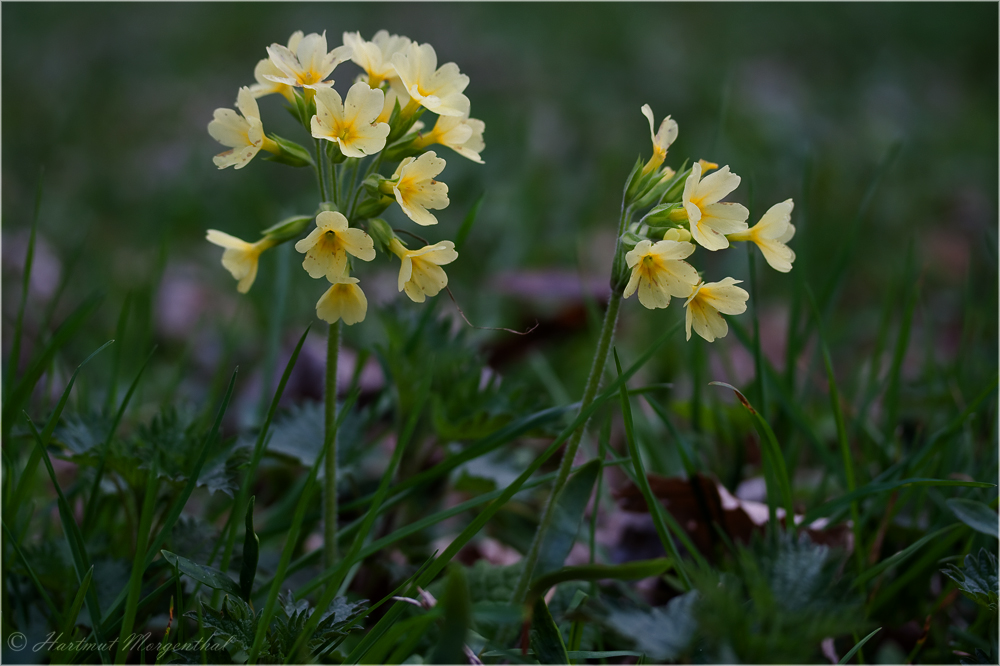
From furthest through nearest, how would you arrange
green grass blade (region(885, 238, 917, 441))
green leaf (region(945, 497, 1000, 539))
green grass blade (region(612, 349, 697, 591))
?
green grass blade (region(885, 238, 917, 441)), green leaf (region(945, 497, 1000, 539)), green grass blade (region(612, 349, 697, 591))

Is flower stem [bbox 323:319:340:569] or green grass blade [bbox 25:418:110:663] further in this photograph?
flower stem [bbox 323:319:340:569]

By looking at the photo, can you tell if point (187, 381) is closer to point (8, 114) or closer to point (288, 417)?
point (288, 417)

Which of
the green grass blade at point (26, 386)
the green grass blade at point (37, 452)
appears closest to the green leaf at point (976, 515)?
the green grass blade at point (37, 452)

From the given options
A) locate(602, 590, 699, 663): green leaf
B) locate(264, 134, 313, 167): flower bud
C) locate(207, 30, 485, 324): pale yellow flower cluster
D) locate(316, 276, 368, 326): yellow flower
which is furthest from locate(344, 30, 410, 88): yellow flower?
locate(602, 590, 699, 663): green leaf

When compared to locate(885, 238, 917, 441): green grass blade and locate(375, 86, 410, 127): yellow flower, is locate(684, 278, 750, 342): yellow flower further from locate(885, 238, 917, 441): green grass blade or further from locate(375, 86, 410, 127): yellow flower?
locate(885, 238, 917, 441): green grass blade

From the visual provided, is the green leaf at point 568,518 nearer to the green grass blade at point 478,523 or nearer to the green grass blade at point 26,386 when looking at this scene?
the green grass blade at point 478,523

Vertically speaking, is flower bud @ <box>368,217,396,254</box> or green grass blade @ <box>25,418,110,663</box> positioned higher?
flower bud @ <box>368,217,396,254</box>

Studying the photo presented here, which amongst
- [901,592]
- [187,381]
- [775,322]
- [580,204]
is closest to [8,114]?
[187,381]
